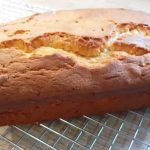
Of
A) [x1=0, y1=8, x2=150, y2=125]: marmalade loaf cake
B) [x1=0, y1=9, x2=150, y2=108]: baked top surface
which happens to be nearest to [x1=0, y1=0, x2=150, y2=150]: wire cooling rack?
[x1=0, y1=8, x2=150, y2=125]: marmalade loaf cake

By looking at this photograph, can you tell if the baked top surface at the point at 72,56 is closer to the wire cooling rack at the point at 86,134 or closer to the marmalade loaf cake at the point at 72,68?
the marmalade loaf cake at the point at 72,68

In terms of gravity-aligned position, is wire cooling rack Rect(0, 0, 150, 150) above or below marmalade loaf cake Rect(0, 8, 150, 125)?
below

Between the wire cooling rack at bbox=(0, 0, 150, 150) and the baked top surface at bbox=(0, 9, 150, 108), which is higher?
the baked top surface at bbox=(0, 9, 150, 108)

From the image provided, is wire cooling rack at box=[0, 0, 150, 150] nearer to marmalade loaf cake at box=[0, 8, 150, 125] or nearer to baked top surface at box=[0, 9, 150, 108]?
marmalade loaf cake at box=[0, 8, 150, 125]

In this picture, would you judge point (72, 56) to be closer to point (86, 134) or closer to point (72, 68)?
point (72, 68)

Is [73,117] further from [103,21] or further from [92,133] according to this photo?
[103,21]

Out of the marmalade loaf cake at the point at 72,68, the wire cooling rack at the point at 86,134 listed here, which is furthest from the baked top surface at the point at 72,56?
the wire cooling rack at the point at 86,134

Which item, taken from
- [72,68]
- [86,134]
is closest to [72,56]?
[72,68]
